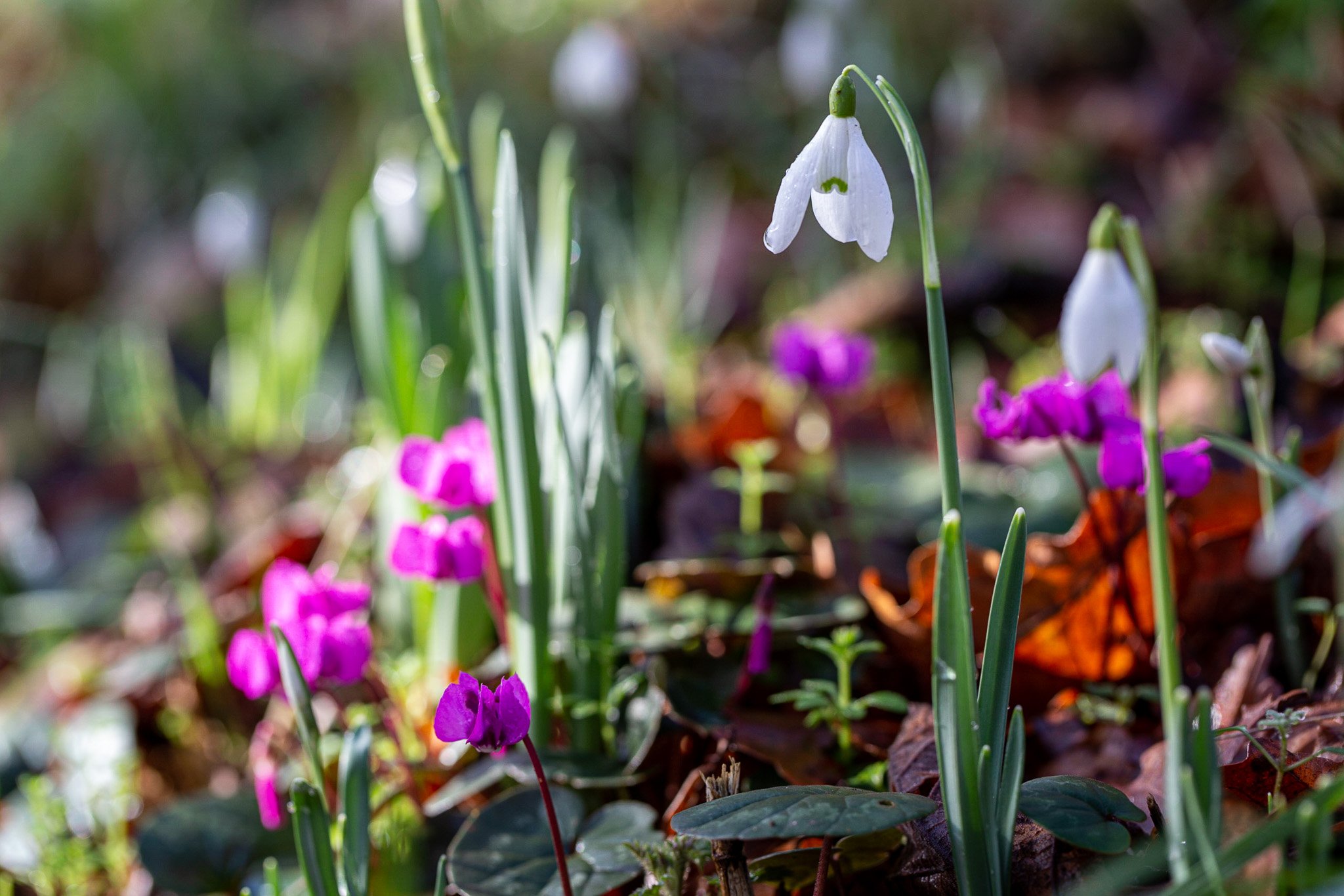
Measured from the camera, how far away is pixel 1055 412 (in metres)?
1.04

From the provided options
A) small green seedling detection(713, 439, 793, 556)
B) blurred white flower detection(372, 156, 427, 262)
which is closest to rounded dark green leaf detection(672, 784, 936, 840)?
small green seedling detection(713, 439, 793, 556)

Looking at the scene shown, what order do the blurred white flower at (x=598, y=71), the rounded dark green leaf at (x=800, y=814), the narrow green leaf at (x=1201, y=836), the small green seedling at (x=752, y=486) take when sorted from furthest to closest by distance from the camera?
the blurred white flower at (x=598, y=71) → the small green seedling at (x=752, y=486) → the rounded dark green leaf at (x=800, y=814) → the narrow green leaf at (x=1201, y=836)

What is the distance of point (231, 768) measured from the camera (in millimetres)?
1572

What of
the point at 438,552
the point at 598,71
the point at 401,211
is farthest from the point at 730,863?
the point at 598,71

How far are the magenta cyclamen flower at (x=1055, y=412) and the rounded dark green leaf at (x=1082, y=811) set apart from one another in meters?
0.36

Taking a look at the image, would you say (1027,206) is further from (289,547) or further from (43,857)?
(43,857)

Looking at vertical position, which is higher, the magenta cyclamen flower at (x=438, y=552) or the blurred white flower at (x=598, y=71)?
the blurred white flower at (x=598, y=71)

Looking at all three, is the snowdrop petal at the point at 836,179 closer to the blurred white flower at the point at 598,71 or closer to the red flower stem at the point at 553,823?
the red flower stem at the point at 553,823

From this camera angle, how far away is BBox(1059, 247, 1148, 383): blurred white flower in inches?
27.1

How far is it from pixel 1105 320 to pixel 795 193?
0.88 ft

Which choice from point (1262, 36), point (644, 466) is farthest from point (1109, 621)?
point (1262, 36)

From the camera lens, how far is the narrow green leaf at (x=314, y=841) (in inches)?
33.8

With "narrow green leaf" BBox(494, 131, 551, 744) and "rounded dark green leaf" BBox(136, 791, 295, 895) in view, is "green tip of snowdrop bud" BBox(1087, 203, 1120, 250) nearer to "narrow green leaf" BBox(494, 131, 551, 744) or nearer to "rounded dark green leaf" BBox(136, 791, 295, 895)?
"narrow green leaf" BBox(494, 131, 551, 744)

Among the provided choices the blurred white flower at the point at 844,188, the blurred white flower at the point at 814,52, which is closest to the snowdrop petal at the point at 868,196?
the blurred white flower at the point at 844,188
